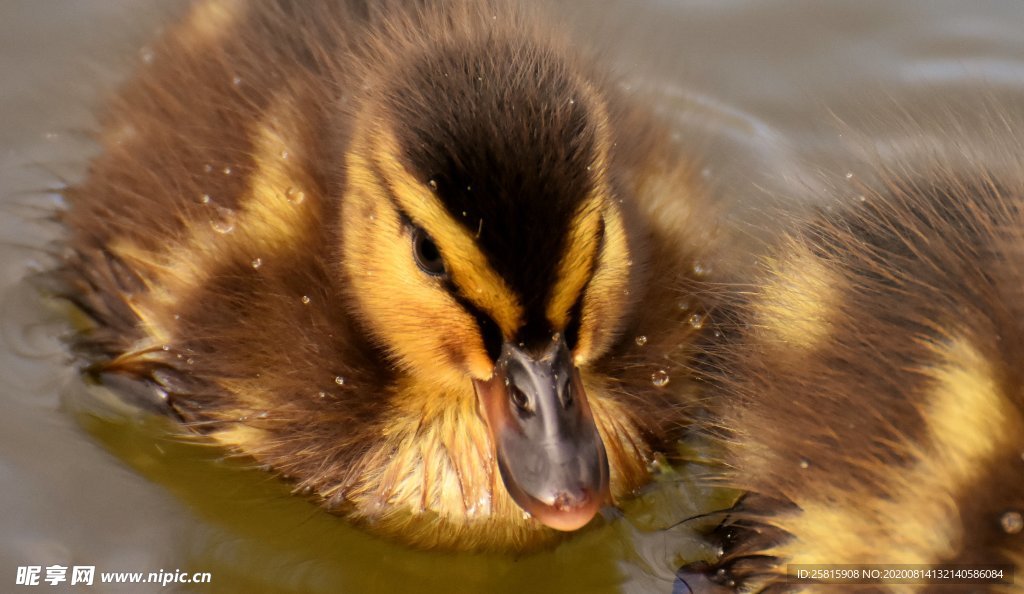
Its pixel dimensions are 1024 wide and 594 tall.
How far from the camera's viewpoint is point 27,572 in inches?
80.3

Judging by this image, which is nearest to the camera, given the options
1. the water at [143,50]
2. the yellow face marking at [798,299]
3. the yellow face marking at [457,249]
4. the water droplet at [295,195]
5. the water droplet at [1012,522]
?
the water droplet at [1012,522]

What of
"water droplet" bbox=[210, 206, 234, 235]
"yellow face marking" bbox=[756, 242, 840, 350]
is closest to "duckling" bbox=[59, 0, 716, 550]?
"water droplet" bbox=[210, 206, 234, 235]

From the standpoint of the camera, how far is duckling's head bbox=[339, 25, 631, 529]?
5.49ft

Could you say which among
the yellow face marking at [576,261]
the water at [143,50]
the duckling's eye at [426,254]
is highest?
the yellow face marking at [576,261]

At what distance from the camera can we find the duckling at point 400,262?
1.73 meters

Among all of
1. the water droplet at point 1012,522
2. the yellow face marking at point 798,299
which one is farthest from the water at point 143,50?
the yellow face marking at point 798,299

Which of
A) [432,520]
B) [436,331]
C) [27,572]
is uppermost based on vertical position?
[436,331]

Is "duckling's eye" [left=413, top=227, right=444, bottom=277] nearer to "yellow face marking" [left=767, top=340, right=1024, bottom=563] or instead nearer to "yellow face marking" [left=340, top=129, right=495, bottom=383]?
"yellow face marking" [left=340, top=129, right=495, bottom=383]

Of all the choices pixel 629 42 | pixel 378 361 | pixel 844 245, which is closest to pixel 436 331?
pixel 378 361

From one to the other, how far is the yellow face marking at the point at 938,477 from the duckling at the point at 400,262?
0.34 m

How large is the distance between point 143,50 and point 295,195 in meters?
0.49

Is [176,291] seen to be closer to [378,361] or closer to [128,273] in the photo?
[128,273]

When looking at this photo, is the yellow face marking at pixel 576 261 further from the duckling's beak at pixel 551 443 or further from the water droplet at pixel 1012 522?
the water droplet at pixel 1012 522

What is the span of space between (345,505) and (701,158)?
0.85m
